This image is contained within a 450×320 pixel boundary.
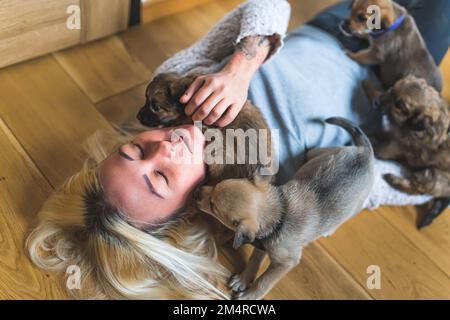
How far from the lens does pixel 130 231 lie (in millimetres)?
1009

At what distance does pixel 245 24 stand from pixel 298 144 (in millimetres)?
375

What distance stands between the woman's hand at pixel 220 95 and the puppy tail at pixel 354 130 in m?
0.29

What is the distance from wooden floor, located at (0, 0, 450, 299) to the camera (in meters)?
1.20

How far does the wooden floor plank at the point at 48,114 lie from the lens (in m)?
1.34

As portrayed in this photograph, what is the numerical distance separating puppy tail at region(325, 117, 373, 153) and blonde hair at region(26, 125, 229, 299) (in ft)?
1.63

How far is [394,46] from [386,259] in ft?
2.40

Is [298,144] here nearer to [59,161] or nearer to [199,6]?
[59,161]

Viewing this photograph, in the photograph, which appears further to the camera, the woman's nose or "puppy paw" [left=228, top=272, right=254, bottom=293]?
"puppy paw" [left=228, top=272, right=254, bottom=293]

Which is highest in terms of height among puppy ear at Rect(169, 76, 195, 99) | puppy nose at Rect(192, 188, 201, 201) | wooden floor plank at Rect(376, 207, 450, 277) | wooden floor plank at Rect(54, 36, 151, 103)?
puppy ear at Rect(169, 76, 195, 99)

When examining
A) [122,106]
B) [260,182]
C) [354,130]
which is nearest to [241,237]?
[260,182]

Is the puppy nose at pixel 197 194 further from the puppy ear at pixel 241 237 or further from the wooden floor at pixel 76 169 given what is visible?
the wooden floor at pixel 76 169

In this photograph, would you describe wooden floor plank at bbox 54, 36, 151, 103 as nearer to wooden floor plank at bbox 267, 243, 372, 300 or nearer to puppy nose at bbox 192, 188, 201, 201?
puppy nose at bbox 192, 188, 201, 201

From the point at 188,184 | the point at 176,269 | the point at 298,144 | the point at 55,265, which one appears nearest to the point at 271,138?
the point at 298,144

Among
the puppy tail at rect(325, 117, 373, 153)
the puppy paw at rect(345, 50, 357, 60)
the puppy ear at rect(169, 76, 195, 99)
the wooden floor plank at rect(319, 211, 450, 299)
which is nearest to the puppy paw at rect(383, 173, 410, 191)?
the wooden floor plank at rect(319, 211, 450, 299)
